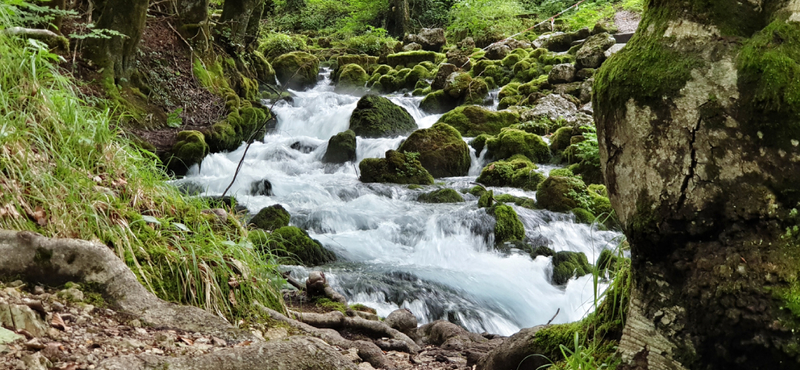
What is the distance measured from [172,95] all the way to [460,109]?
731cm

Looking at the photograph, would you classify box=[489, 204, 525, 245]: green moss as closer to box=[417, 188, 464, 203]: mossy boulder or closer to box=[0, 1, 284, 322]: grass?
box=[417, 188, 464, 203]: mossy boulder

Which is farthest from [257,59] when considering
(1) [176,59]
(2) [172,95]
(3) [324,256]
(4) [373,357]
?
(4) [373,357]

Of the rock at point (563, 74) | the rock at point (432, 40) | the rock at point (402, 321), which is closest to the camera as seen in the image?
the rock at point (402, 321)

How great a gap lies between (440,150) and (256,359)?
10.2 meters

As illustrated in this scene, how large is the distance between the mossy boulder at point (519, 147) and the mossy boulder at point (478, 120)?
140 centimetres

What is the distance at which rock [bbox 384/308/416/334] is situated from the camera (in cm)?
481

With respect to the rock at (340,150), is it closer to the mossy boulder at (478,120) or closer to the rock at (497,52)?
the mossy boulder at (478,120)

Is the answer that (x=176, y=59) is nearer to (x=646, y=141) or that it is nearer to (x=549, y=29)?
(x=646, y=141)

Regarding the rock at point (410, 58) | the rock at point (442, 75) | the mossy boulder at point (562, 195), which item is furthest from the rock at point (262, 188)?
the rock at point (410, 58)

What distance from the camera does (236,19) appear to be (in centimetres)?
1456

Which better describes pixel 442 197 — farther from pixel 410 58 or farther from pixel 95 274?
pixel 410 58

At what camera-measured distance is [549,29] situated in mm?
24094

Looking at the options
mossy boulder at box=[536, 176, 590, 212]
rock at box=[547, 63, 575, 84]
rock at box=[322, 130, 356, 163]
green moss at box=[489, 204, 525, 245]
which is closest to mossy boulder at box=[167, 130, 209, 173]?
rock at box=[322, 130, 356, 163]

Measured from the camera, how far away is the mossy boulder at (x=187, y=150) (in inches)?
400
